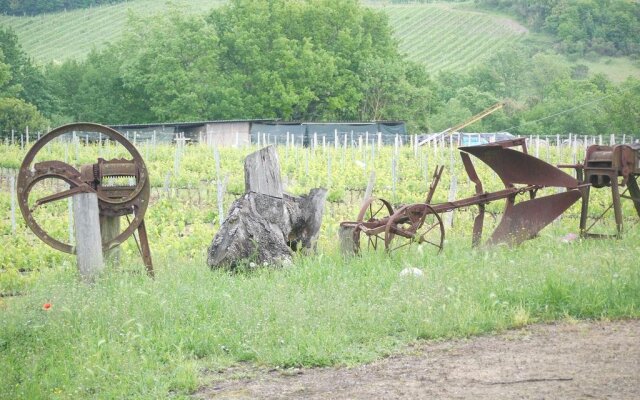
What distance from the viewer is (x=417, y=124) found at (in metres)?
60.6

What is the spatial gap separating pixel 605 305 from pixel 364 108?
173 feet

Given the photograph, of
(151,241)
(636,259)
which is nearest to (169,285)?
(636,259)

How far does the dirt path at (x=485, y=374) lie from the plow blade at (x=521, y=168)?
4.03 meters

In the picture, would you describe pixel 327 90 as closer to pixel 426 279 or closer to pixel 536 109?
pixel 536 109

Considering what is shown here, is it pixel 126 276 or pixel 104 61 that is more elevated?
pixel 104 61

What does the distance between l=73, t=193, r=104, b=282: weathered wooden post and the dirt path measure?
2761 millimetres

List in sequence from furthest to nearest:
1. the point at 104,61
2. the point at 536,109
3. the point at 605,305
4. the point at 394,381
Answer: the point at 104,61 → the point at 536,109 → the point at 605,305 → the point at 394,381

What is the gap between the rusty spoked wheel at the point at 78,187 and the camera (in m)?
8.46

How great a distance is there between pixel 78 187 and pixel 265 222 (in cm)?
213

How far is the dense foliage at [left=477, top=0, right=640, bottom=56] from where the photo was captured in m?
79.1

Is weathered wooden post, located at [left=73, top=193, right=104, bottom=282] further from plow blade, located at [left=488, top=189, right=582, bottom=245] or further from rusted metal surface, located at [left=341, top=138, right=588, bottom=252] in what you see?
plow blade, located at [left=488, top=189, right=582, bottom=245]

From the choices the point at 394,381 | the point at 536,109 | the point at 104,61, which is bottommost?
the point at 394,381

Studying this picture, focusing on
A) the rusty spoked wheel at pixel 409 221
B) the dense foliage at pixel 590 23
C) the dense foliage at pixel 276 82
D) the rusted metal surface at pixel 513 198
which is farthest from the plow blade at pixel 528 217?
the dense foliage at pixel 590 23

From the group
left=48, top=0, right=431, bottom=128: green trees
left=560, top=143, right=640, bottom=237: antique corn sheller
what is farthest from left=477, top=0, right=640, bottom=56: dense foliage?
left=560, top=143, right=640, bottom=237: antique corn sheller
